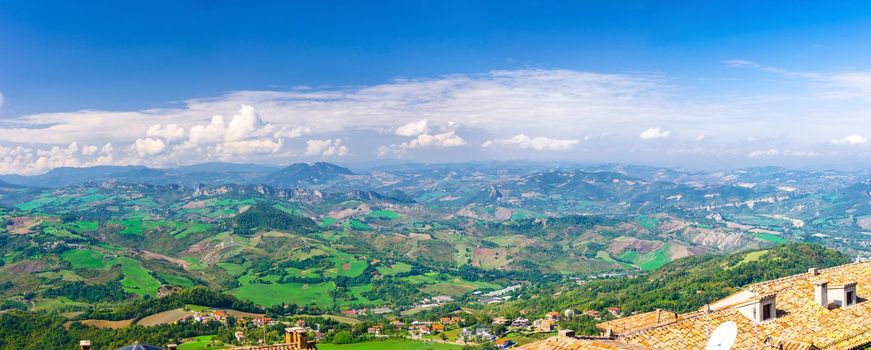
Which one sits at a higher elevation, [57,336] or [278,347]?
[278,347]

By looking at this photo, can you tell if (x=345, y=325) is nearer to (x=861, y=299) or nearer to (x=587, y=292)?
(x=587, y=292)

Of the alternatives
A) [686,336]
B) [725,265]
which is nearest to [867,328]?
[686,336]

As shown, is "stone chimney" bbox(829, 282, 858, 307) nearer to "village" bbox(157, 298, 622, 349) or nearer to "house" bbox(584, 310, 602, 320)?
"village" bbox(157, 298, 622, 349)

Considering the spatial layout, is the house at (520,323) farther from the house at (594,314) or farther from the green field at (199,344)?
the green field at (199,344)

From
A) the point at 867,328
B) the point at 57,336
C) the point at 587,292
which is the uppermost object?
the point at 867,328

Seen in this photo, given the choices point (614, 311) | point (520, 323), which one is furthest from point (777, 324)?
point (614, 311)

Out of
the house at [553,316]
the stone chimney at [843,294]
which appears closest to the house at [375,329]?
the house at [553,316]
